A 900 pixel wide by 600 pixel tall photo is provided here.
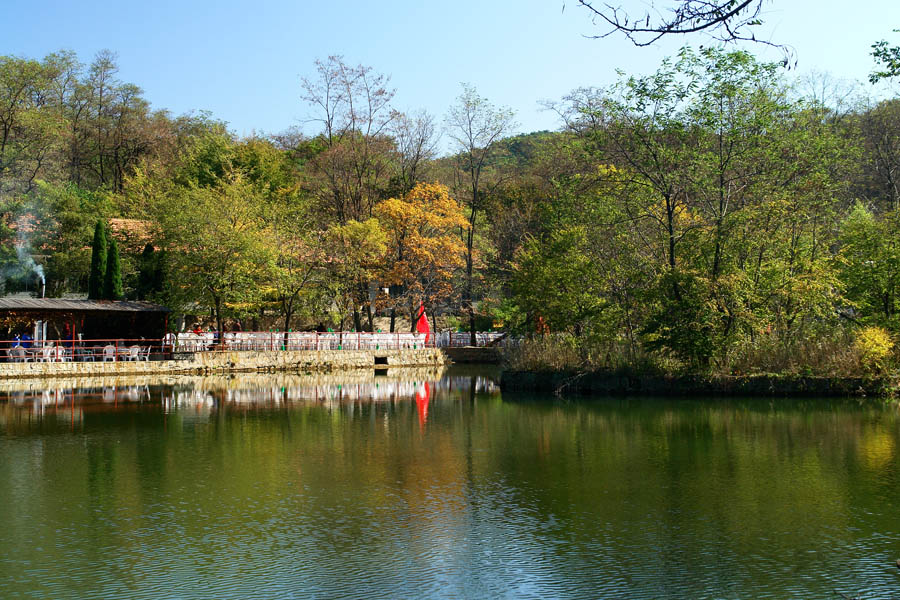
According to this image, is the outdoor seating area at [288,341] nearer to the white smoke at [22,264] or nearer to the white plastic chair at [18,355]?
the white plastic chair at [18,355]

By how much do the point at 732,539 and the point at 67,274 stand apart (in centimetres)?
4642

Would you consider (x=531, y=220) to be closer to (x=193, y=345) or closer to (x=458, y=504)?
(x=193, y=345)

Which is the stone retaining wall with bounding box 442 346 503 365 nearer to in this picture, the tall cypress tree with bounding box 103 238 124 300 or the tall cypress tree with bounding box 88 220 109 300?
the tall cypress tree with bounding box 103 238 124 300

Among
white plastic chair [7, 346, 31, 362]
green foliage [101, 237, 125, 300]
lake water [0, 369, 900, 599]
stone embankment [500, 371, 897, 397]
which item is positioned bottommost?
lake water [0, 369, 900, 599]

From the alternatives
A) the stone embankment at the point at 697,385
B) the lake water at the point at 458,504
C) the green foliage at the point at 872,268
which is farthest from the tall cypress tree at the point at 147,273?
the green foliage at the point at 872,268

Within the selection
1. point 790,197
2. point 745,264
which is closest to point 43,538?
point 745,264

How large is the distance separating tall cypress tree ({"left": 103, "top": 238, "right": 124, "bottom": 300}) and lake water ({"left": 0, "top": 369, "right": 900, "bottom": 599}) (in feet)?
57.9

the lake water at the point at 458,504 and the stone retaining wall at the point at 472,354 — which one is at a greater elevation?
the stone retaining wall at the point at 472,354

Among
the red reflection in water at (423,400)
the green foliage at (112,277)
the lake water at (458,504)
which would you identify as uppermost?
the green foliage at (112,277)

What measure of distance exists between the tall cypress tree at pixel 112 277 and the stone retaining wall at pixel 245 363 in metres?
5.05

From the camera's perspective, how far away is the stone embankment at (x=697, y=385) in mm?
24906

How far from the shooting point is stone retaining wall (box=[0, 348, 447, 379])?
3456 cm

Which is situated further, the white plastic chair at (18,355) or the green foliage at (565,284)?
the white plastic chair at (18,355)

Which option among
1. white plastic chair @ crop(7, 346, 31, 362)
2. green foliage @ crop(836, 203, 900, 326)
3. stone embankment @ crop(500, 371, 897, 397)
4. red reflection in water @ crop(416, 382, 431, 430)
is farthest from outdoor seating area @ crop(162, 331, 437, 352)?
green foliage @ crop(836, 203, 900, 326)
